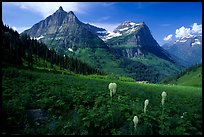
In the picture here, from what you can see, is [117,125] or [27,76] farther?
[27,76]

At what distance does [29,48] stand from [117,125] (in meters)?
141

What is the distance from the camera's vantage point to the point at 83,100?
551 inches

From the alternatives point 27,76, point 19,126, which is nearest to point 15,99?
point 19,126

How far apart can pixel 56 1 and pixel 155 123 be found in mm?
5503

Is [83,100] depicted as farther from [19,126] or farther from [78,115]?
[19,126]

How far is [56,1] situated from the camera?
789cm

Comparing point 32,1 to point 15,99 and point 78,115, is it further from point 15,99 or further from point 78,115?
point 15,99

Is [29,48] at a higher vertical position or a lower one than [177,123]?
higher

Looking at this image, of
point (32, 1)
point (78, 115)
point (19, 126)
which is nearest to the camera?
point (32, 1)

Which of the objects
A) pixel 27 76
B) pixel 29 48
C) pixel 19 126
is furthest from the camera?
pixel 29 48

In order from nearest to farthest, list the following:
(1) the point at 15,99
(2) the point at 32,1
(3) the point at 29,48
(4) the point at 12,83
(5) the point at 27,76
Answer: (2) the point at 32,1, (1) the point at 15,99, (4) the point at 12,83, (5) the point at 27,76, (3) the point at 29,48

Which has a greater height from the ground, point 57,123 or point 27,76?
point 27,76

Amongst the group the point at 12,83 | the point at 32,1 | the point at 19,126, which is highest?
the point at 32,1

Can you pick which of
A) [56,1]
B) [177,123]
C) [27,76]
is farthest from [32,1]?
[27,76]
